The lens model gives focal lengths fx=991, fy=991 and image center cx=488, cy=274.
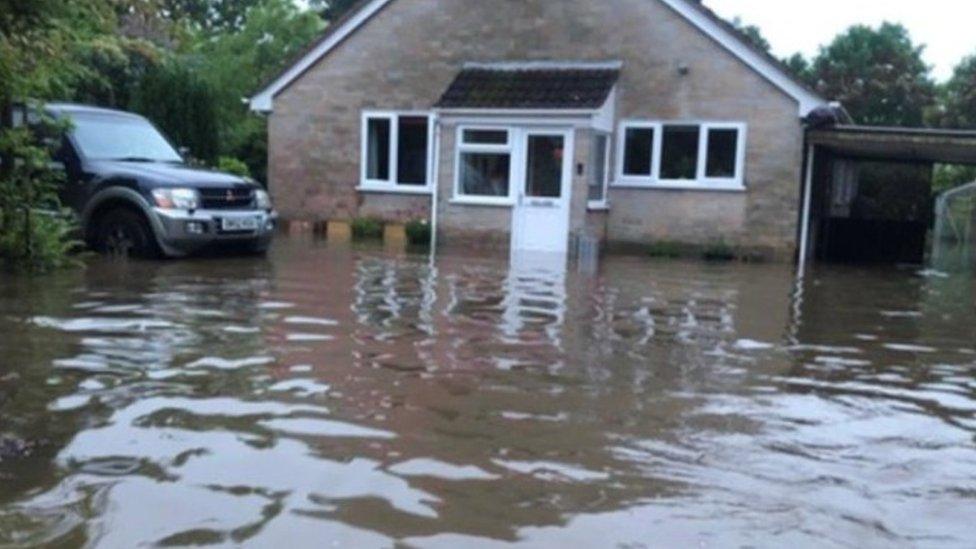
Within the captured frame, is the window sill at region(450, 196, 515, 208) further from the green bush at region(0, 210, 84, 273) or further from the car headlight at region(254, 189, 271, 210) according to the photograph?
the green bush at region(0, 210, 84, 273)

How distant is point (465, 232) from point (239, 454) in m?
15.0

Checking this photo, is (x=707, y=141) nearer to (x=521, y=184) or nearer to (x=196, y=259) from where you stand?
(x=521, y=184)

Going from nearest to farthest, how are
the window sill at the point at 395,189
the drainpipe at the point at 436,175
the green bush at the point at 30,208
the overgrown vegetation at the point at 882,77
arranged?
the green bush at the point at 30,208, the drainpipe at the point at 436,175, the window sill at the point at 395,189, the overgrown vegetation at the point at 882,77

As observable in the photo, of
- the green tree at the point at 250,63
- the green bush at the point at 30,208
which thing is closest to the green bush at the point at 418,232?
the green tree at the point at 250,63

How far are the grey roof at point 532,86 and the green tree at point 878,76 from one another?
1206 inches

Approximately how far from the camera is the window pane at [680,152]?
736 inches

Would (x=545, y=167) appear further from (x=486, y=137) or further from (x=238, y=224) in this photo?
(x=238, y=224)

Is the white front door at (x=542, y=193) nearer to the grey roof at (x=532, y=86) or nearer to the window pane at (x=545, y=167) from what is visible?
the window pane at (x=545, y=167)

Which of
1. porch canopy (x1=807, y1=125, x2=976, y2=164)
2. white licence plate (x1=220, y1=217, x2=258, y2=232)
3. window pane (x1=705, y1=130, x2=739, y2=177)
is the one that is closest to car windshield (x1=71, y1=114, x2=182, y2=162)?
white licence plate (x1=220, y1=217, x2=258, y2=232)

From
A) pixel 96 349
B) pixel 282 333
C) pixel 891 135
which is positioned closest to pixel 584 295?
pixel 282 333

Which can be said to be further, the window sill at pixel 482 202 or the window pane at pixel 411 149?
the window pane at pixel 411 149

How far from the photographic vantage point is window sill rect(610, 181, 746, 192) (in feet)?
60.1

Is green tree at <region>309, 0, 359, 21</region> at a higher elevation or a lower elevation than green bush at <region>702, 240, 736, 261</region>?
higher

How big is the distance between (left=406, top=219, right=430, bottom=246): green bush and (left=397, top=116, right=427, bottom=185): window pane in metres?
1.14
